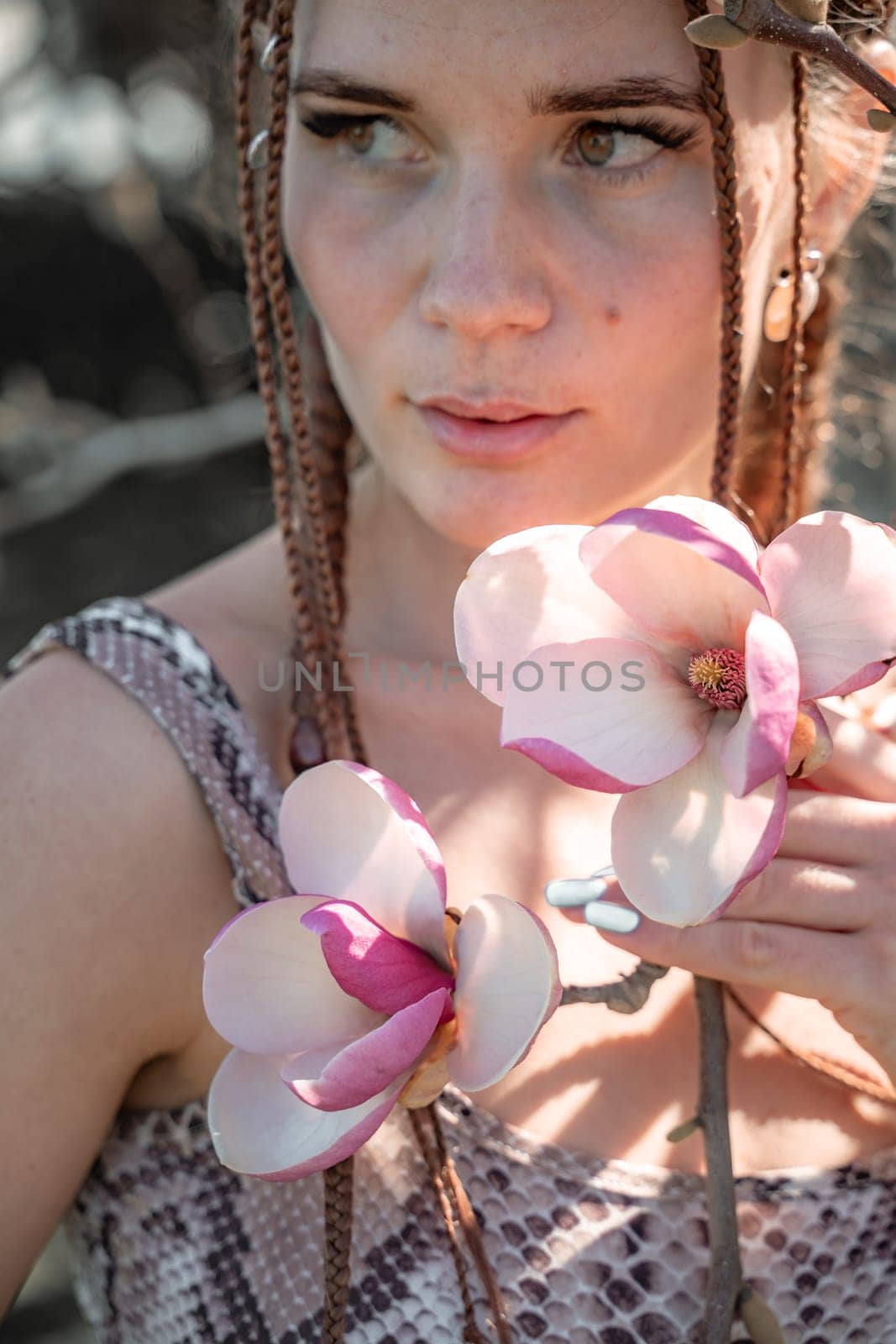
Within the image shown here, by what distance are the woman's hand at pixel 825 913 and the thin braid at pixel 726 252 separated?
0.19 metres

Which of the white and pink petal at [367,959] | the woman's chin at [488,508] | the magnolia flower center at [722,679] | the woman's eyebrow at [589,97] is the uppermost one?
the woman's eyebrow at [589,97]

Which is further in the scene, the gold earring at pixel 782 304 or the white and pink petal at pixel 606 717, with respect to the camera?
the gold earring at pixel 782 304

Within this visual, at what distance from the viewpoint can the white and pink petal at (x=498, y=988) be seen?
1.77 ft

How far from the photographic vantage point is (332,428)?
124 centimetres

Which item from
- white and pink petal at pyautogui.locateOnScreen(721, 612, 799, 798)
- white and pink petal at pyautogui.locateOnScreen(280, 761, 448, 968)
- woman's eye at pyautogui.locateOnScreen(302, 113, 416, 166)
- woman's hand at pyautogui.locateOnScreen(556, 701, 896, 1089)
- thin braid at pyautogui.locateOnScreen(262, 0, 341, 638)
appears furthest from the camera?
woman's eye at pyautogui.locateOnScreen(302, 113, 416, 166)

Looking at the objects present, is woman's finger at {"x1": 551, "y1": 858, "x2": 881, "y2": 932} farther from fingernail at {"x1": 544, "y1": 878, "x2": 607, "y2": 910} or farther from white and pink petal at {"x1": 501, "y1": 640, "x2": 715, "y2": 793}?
white and pink petal at {"x1": 501, "y1": 640, "x2": 715, "y2": 793}

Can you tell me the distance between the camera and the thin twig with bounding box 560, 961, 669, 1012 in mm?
598

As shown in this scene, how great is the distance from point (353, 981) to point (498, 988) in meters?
0.06

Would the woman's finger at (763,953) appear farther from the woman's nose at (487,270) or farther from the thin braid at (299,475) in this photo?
the woman's nose at (487,270)

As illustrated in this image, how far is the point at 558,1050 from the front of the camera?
964 mm

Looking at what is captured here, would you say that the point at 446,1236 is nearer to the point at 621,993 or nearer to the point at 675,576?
the point at 621,993

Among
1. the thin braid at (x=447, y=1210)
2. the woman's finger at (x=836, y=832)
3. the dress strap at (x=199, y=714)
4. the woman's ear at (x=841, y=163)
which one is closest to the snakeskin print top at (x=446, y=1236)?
the dress strap at (x=199, y=714)

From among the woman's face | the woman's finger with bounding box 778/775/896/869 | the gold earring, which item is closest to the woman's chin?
the woman's face

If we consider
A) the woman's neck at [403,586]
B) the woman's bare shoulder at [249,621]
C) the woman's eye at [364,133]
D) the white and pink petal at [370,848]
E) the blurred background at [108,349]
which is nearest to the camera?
the white and pink petal at [370,848]
